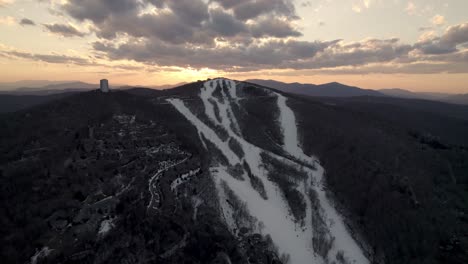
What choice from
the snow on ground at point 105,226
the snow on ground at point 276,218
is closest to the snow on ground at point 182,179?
the snow on ground at point 276,218

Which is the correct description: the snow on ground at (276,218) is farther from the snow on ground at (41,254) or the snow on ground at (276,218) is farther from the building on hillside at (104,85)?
the building on hillside at (104,85)

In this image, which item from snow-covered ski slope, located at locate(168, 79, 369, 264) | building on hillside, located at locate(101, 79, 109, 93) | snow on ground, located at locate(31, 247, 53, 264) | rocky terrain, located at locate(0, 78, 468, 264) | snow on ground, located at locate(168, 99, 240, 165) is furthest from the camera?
building on hillside, located at locate(101, 79, 109, 93)

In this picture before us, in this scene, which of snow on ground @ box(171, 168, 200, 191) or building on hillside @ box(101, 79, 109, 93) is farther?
building on hillside @ box(101, 79, 109, 93)

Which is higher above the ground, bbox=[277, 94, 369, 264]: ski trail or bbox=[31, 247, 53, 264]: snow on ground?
bbox=[31, 247, 53, 264]: snow on ground

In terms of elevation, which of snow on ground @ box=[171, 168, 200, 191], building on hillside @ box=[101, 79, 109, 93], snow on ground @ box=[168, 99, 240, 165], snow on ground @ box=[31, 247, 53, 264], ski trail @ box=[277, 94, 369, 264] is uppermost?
building on hillside @ box=[101, 79, 109, 93]

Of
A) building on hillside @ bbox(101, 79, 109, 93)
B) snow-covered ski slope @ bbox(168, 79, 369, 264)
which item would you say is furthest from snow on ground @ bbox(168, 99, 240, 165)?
building on hillside @ bbox(101, 79, 109, 93)

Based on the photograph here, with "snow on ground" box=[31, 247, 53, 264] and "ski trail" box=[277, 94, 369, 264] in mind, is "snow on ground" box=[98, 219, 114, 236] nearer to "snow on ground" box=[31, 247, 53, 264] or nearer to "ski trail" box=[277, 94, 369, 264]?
"snow on ground" box=[31, 247, 53, 264]

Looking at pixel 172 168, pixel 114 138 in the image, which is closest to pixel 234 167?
pixel 172 168
